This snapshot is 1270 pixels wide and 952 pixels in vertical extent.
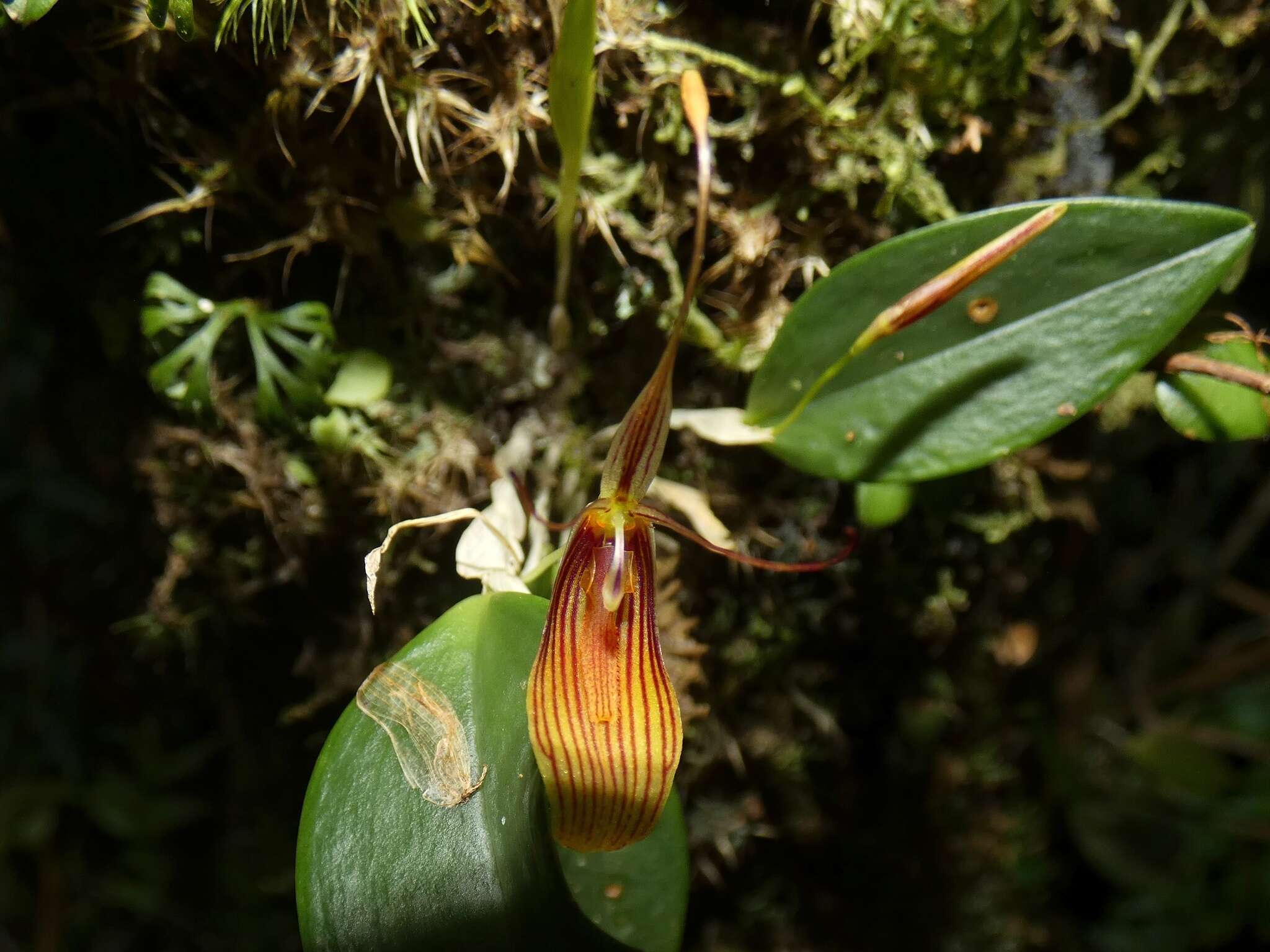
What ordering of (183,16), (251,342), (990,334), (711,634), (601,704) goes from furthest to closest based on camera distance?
(711,634) < (251,342) < (990,334) < (183,16) < (601,704)

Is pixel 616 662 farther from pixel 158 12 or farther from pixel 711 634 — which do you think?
pixel 158 12

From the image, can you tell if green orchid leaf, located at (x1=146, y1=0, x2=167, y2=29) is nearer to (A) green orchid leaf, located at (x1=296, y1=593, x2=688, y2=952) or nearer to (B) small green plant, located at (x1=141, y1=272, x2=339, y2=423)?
(B) small green plant, located at (x1=141, y1=272, x2=339, y2=423)

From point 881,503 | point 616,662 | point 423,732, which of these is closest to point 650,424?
point 616,662

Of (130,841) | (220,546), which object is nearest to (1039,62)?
(220,546)

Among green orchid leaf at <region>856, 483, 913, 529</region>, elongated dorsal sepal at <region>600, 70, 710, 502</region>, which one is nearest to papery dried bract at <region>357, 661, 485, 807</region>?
elongated dorsal sepal at <region>600, 70, 710, 502</region>

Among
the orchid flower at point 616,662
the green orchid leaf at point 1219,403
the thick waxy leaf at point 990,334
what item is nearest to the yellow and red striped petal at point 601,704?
the orchid flower at point 616,662

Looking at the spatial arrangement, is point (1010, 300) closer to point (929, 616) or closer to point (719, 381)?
point (719, 381)

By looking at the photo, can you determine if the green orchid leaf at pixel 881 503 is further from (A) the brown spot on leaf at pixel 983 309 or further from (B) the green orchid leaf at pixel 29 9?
(B) the green orchid leaf at pixel 29 9
